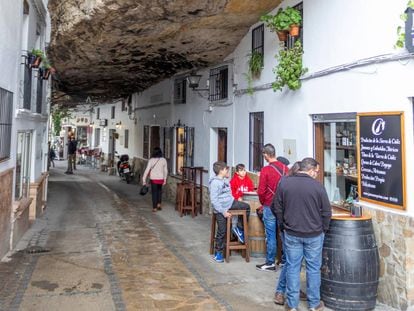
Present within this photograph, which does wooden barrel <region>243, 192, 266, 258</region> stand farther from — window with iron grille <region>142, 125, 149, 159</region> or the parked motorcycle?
the parked motorcycle

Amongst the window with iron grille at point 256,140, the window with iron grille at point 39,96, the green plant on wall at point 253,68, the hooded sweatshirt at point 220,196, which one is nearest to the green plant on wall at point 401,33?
the hooded sweatshirt at point 220,196

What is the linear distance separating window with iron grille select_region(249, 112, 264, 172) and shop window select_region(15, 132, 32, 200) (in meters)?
4.38

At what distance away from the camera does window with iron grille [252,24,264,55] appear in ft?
25.2

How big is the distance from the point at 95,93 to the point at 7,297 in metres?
13.3

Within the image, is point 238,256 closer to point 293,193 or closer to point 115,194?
point 293,193

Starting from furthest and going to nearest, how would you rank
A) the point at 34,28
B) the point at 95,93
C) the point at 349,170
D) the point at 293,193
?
the point at 95,93, the point at 34,28, the point at 349,170, the point at 293,193

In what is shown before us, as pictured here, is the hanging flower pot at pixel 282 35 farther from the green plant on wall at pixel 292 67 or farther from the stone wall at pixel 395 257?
the stone wall at pixel 395 257

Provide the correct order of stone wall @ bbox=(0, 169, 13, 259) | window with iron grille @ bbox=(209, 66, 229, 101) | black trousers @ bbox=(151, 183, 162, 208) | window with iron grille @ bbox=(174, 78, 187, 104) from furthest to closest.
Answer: window with iron grille @ bbox=(174, 78, 187, 104) < black trousers @ bbox=(151, 183, 162, 208) < window with iron grille @ bbox=(209, 66, 229, 101) < stone wall @ bbox=(0, 169, 13, 259)

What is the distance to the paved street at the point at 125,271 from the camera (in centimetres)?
443

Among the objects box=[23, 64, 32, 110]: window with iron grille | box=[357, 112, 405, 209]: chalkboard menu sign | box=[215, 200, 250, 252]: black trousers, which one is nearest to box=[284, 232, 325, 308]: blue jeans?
box=[357, 112, 405, 209]: chalkboard menu sign

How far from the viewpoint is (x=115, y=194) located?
13.8m

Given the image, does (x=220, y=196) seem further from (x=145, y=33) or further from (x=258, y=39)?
(x=145, y=33)

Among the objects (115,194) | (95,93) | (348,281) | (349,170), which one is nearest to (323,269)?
(348,281)

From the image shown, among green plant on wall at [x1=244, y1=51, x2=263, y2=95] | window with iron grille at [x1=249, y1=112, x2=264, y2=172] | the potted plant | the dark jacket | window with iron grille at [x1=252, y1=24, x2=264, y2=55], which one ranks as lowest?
the dark jacket
